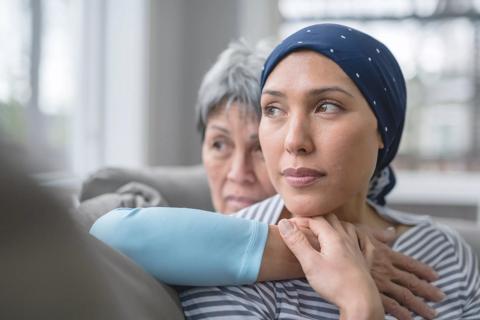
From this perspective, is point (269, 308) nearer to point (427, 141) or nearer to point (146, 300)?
point (146, 300)

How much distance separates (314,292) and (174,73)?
2.45 metres

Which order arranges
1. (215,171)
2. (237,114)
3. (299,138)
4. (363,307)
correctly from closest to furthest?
(363,307) < (299,138) < (237,114) < (215,171)

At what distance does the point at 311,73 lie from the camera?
0.95 m

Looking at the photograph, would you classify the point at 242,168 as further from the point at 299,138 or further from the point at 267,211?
the point at 299,138

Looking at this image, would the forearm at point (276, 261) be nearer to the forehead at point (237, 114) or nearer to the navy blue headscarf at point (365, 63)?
the navy blue headscarf at point (365, 63)

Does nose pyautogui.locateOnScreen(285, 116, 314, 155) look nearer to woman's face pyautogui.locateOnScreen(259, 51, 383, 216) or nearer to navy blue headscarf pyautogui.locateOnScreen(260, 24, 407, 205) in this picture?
woman's face pyautogui.locateOnScreen(259, 51, 383, 216)

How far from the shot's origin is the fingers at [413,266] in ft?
3.48

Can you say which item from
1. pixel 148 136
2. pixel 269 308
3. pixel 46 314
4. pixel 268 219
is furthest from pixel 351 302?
pixel 148 136

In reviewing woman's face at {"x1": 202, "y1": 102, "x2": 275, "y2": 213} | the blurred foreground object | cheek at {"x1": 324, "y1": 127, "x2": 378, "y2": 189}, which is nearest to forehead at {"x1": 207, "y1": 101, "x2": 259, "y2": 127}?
woman's face at {"x1": 202, "y1": 102, "x2": 275, "y2": 213}

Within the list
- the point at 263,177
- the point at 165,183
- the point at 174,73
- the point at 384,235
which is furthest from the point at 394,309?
the point at 174,73

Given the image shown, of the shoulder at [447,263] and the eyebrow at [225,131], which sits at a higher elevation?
the eyebrow at [225,131]

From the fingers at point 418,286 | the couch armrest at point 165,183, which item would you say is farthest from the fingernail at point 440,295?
the couch armrest at point 165,183

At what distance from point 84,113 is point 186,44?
769 millimetres

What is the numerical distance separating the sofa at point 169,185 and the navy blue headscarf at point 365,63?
579mm
